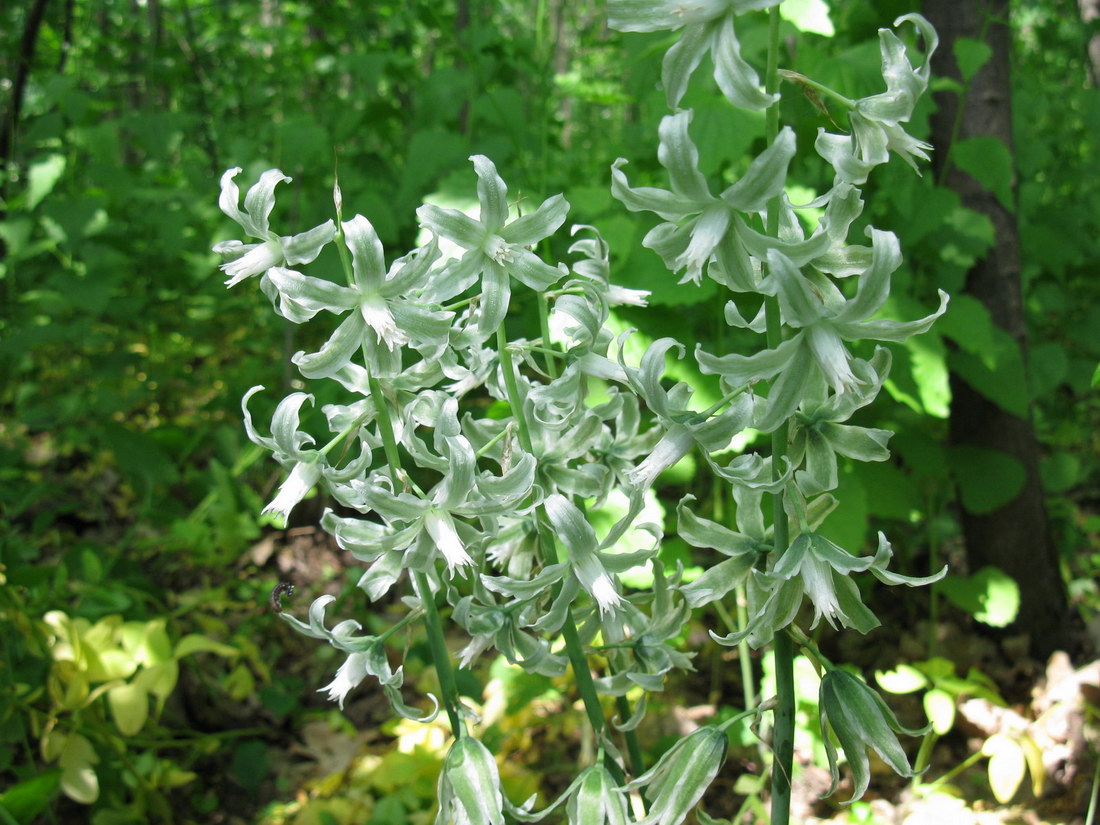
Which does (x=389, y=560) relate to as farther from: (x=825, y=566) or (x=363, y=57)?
(x=363, y=57)

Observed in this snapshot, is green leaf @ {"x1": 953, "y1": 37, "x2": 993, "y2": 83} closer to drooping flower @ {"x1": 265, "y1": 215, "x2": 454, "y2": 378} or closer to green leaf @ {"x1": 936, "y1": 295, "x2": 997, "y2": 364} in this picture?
green leaf @ {"x1": 936, "y1": 295, "x2": 997, "y2": 364}

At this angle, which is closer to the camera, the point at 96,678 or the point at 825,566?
the point at 825,566

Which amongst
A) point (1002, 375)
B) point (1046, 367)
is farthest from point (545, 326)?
point (1046, 367)

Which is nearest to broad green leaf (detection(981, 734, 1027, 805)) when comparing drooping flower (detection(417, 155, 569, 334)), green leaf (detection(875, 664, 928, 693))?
green leaf (detection(875, 664, 928, 693))

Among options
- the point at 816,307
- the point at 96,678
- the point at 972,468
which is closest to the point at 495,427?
the point at 816,307

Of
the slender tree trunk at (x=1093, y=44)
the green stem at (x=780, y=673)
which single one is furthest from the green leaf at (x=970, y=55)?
the slender tree trunk at (x=1093, y=44)

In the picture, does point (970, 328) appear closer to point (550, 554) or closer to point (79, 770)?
point (550, 554)
